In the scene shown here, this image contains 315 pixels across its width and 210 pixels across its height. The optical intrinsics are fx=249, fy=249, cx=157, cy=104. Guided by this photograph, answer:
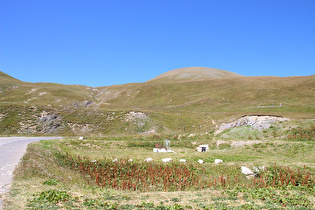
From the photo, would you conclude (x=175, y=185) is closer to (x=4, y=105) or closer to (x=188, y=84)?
(x=4, y=105)

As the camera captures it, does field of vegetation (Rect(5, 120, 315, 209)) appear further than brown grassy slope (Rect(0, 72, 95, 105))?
No

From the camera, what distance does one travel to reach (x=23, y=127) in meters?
49.6

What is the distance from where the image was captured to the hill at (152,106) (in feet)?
171

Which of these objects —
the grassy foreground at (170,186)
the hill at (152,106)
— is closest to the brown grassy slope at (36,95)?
the hill at (152,106)

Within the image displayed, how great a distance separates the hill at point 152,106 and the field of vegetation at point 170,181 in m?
21.7

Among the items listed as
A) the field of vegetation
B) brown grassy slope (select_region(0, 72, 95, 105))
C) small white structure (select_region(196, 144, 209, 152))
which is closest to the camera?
the field of vegetation

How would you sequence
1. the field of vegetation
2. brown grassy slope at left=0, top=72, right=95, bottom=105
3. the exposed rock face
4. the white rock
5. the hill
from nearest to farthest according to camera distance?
1. the field of vegetation
2. the white rock
3. the exposed rock face
4. the hill
5. brown grassy slope at left=0, top=72, right=95, bottom=105

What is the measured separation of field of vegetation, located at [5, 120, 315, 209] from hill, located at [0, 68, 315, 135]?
21735 mm

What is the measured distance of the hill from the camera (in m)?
52.3

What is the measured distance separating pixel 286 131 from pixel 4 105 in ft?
184

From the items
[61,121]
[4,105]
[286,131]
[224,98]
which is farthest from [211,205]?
[224,98]

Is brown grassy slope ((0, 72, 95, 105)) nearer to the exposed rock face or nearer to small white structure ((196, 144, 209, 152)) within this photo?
the exposed rock face

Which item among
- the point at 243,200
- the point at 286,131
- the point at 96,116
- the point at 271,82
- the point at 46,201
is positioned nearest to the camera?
the point at 46,201

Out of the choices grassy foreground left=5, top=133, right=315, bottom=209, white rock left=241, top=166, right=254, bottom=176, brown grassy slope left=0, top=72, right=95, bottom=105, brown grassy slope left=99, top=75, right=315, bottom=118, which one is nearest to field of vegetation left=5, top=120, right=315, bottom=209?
grassy foreground left=5, top=133, right=315, bottom=209
